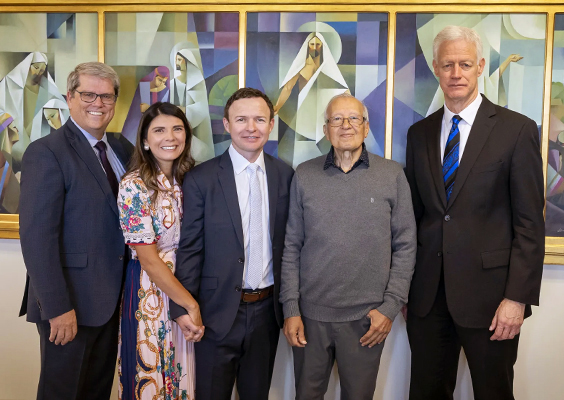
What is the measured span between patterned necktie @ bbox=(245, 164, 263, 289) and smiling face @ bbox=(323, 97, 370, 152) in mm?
438

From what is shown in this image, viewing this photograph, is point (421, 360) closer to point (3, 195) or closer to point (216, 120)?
point (216, 120)

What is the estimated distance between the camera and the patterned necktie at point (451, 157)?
1.93 m

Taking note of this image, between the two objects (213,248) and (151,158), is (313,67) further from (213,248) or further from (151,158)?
(213,248)

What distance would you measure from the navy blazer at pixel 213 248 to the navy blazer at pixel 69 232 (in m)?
0.32

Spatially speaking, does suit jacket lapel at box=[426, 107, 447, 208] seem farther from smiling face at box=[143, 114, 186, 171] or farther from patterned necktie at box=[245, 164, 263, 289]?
smiling face at box=[143, 114, 186, 171]

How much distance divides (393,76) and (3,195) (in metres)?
2.42

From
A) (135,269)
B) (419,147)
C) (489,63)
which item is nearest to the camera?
(135,269)

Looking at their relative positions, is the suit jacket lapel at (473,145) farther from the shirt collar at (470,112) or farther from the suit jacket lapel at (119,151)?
the suit jacket lapel at (119,151)

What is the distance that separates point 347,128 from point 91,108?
3.80 ft

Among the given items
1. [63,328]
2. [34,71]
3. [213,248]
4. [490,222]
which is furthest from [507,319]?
[34,71]

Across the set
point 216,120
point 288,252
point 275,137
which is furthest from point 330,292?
point 216,120

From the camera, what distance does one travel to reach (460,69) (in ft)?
6.29

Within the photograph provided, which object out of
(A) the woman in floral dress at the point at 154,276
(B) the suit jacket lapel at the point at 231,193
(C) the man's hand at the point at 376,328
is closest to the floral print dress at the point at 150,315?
(A) the woman in floral dress at the point at 154,276

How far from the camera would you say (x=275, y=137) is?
8.28 feet
